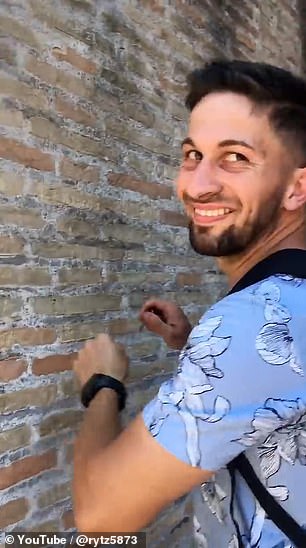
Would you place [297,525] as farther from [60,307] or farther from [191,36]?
[191,36]

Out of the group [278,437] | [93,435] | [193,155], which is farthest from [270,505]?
[193,155]

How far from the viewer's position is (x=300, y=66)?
4898 mm

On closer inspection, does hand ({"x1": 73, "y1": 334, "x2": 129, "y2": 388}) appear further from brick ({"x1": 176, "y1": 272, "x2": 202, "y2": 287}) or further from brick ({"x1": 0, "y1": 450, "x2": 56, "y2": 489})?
brick ({"x1": 176, "y1": 272, "x2": 202, "y2": 287})

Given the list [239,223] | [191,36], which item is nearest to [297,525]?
[239,223]

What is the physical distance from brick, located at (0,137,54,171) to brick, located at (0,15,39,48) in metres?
0.31

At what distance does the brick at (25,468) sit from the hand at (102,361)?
0.52 meters

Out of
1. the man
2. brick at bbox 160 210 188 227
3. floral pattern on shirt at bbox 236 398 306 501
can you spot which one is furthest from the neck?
brick at bbox 160 210 188 227

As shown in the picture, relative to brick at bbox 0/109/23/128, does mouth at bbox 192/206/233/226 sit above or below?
below

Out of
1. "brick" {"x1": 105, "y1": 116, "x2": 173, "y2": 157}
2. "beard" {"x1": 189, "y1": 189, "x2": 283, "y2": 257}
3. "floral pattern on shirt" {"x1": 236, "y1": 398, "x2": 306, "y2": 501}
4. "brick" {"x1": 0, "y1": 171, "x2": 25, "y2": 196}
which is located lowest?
"floral pattern on shirt" {"x1": 236, "y1": 398, "x2": 306, "y2": 501}

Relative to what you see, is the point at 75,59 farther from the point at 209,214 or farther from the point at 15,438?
the point at 15,438

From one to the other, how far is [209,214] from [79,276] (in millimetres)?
927

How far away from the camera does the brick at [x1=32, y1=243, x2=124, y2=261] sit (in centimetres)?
233

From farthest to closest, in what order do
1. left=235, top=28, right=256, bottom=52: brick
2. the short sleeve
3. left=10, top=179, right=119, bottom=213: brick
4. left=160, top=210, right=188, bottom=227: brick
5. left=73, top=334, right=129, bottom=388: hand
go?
1. left=235, top=28, right=256, bottom=52: brick
2. left=160, top=210, right=188, bottom=227: brick
3. left=10, top=179, right=119, bottom=213: brick
4. left=73, top=334, right=129, bottom=388: hand
5. the short sleeve

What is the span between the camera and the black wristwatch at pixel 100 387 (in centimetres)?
169
